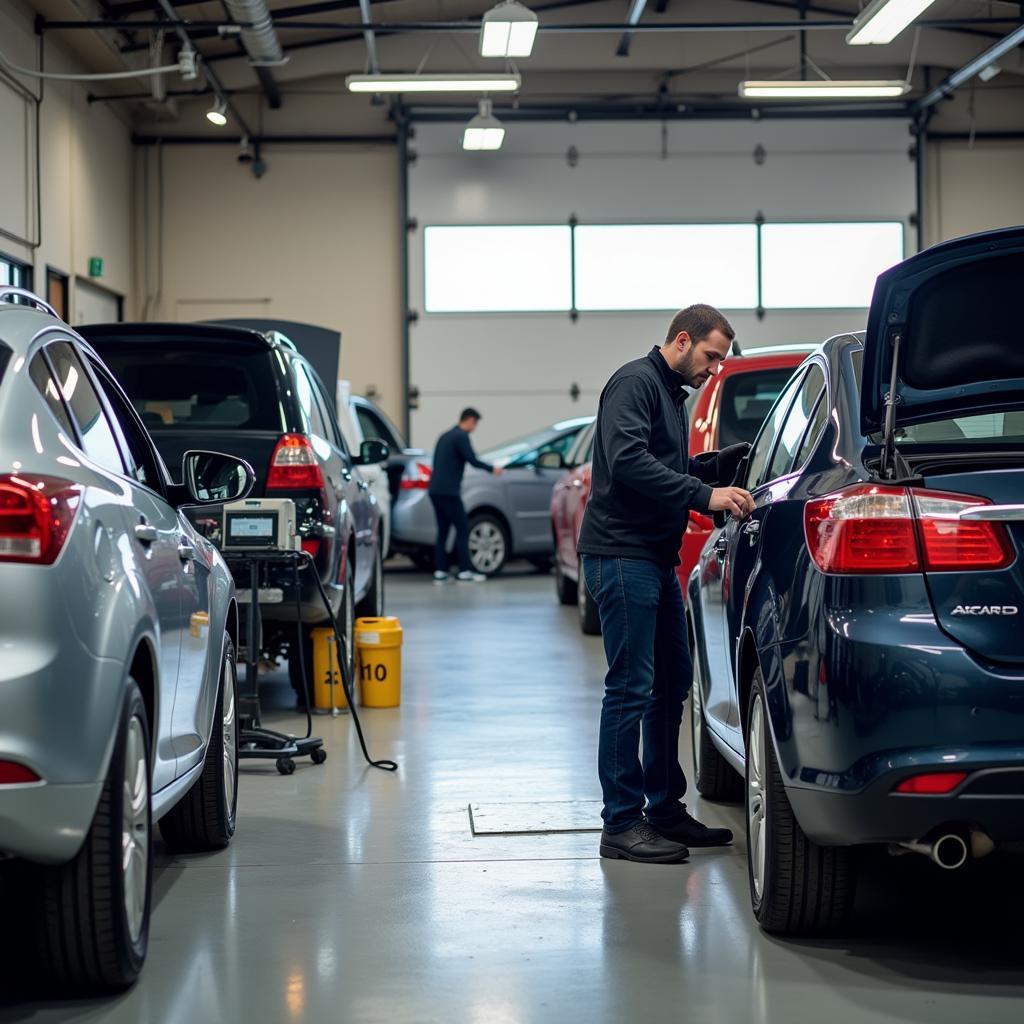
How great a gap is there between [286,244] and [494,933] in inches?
715

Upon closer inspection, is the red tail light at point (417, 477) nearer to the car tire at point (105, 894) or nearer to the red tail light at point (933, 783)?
the car tire at point (105, 894)

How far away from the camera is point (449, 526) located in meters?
16.6

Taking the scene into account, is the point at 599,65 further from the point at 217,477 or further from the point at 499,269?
the point at 217,477

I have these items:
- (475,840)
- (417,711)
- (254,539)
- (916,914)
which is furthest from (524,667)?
(916,914)

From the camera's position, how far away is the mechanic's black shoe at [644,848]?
4867 mm

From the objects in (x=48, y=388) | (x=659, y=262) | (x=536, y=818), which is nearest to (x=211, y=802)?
(x=536, y=818)

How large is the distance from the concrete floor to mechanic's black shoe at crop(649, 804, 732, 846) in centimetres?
8

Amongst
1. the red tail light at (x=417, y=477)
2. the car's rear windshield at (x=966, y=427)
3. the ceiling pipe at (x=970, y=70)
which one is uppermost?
the ceiling pipe at (x=970, y=70)

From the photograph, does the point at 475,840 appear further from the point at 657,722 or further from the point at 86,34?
the point at 86,34

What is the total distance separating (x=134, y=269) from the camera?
2120cm

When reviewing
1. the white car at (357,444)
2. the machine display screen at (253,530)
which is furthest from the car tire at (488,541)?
the machine display screen at (253,530)

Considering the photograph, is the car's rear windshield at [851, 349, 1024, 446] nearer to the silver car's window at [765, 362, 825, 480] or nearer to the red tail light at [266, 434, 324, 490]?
the silver car's window at [765, 362, 825, 480]

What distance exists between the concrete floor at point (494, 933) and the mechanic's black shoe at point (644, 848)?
6cm

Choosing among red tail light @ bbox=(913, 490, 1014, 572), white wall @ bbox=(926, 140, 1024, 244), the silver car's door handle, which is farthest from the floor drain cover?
white wall @ bbox=(926, 140, 1024, 244)
